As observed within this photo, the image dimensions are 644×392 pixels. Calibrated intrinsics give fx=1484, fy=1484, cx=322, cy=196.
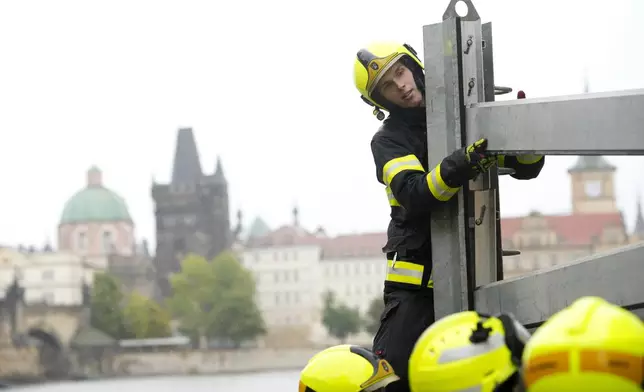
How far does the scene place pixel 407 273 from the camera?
14.8 feet

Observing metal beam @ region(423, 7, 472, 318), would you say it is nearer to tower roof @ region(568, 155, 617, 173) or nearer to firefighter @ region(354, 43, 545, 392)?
firefighter @ region(354, 43, 545, 392)

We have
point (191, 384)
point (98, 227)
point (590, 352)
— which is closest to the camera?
point (590, 352)

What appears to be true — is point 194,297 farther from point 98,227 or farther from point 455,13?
point 455,13

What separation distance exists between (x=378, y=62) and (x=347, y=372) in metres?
1.11

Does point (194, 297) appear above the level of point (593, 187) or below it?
below

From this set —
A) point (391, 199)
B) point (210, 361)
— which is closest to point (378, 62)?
point (391, 199)

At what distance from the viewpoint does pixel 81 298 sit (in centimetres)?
14312

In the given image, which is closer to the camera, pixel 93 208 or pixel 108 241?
pixel 108 241

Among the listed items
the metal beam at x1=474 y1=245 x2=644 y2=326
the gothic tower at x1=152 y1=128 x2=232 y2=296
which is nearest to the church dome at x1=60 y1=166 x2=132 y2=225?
the gothic tower at x1=152 y1=128 x2=232 y2=296

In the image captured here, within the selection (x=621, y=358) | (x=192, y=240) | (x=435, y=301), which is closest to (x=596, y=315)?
(x=621, y=358)

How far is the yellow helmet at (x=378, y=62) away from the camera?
450 centimetres

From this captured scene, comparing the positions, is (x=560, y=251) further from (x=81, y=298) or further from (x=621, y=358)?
(x=621, y=358)

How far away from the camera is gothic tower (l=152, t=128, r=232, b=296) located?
6166 inches

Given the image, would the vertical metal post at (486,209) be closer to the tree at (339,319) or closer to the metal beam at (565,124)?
the metal beam at (565,124)
